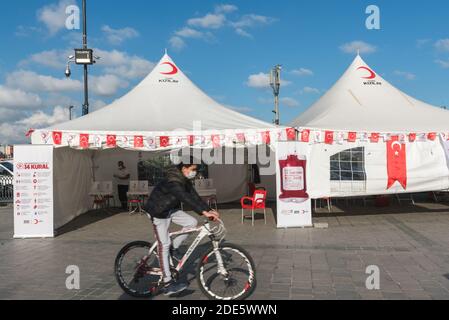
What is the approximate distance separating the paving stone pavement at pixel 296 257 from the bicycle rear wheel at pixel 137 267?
160 mm

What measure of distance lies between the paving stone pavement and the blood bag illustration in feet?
2.58

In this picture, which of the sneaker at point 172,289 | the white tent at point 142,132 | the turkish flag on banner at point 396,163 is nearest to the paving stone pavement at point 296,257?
the sneaker at point 172,289

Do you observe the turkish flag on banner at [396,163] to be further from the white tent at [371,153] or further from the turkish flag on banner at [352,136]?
the turkish flag on banner at [352,136]

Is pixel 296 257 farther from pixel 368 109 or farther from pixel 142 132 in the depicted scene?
pixel 368 109

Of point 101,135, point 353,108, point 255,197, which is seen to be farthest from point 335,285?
point 353,108

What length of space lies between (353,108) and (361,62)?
8.31 feet

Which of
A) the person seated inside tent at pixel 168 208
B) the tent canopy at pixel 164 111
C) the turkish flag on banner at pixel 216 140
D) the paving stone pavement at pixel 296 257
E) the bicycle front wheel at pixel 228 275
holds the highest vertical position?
the tent canopy at pixel 164 111

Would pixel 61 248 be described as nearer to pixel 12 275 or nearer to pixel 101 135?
pixel 12 275

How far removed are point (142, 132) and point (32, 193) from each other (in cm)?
270

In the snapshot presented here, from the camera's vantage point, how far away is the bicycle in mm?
4648

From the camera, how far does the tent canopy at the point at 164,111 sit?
10469mm

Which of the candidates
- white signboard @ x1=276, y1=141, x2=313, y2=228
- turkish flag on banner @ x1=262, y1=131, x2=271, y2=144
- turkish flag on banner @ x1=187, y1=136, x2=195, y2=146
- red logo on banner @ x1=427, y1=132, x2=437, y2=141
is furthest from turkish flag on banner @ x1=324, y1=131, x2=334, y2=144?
turkish flag on banner @ x1=187, y1=136, x2=195, y2=146

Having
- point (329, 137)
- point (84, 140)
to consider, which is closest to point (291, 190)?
point (329, 137)
